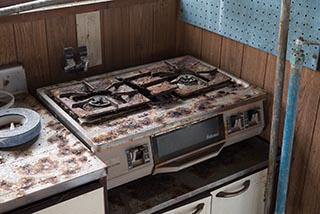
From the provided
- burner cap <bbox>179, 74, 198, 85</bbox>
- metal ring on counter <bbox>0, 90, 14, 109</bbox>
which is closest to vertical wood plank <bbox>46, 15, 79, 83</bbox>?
metal ring on counter <bbox>0, 90, 14, 109</bbox>

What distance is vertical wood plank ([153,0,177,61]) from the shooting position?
77.0 inches

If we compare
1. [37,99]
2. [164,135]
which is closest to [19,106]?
[37,99]

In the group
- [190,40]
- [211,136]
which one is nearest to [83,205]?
[211,136]

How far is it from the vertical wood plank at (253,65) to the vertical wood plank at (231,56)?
3cm

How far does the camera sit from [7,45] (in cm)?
161

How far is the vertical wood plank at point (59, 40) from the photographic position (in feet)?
5.56

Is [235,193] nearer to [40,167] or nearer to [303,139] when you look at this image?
[303,139]

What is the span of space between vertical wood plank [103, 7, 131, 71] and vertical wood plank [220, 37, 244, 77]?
0.42m

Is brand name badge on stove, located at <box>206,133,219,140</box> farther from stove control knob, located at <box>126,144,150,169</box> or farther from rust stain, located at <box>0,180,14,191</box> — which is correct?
rust stain, located at <box>0,180,14,191</box>

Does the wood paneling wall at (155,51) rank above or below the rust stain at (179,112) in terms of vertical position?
above

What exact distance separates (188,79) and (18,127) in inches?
27.4

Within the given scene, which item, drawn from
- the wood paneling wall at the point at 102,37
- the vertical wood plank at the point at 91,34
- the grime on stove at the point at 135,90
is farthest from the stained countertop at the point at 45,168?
the vertical wood plank at the point at 91,34

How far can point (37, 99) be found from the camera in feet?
5.57

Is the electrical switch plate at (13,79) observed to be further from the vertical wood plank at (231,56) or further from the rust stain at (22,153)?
the vertical wood plank at (231,56)
